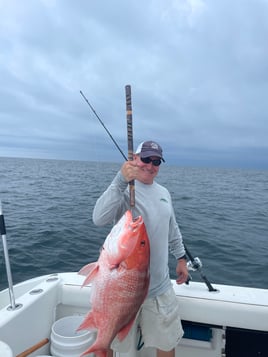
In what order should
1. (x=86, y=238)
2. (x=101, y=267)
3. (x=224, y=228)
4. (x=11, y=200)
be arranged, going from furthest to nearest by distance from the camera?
(x=11, y=200) < (x=224, y=228) < (x=86, y=238) < (x=101, y=267)

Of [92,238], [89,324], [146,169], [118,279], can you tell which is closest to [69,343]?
[89,324]

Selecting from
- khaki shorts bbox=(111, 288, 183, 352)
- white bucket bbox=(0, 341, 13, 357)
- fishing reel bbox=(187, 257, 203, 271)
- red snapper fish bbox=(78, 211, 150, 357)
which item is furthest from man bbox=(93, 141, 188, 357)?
white bucket bbox=(0, 341, 13, 357)

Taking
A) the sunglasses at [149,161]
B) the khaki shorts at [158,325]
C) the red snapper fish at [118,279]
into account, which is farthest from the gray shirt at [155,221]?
the red snapper fish at [118,279]

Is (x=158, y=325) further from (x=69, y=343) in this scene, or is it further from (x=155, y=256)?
(x=69, y=343)

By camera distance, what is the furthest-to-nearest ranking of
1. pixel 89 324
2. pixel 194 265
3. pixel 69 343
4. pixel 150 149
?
pixel 194 265 → pixel 69 343 → pixel 150 149 → pixel 89 324

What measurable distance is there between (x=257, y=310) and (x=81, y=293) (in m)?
1.88

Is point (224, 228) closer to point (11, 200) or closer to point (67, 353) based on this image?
point (67, 353)

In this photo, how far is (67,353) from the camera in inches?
113

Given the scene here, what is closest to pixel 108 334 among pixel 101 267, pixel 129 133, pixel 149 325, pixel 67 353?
pixel 101 267

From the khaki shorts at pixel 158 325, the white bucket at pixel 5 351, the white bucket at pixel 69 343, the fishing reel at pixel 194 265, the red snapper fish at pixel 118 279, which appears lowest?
the white bucket at pixel 69 343

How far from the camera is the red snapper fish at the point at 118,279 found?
1943mm

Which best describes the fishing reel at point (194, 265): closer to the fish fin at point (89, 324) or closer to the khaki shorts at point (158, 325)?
the khaki shorts at point (158, 325)

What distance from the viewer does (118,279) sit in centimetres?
195

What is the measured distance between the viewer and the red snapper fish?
6.38 feet
